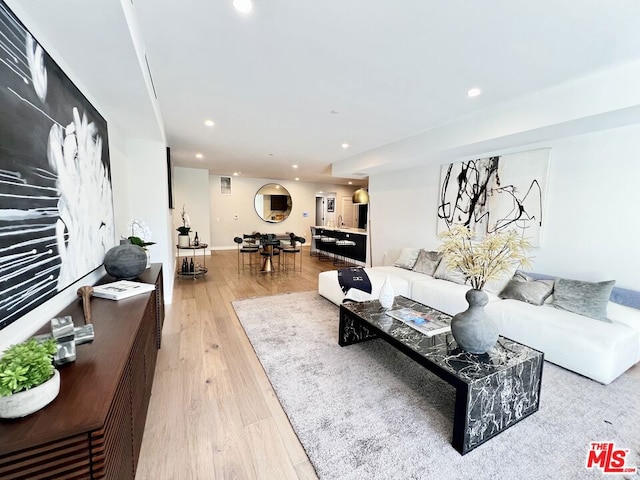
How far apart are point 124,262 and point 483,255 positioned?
9.28ft

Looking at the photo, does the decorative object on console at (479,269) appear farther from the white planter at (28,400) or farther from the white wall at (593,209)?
the white planter at (28,400)

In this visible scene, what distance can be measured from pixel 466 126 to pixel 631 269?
2371mm

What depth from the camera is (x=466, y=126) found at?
3611 millimetres

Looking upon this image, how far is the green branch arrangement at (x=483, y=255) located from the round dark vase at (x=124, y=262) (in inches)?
100

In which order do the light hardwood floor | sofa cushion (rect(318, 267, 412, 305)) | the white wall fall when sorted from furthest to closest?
sofa cushion (rect(318, 267, 412, 305)) → the white wall → the light hardwood floor

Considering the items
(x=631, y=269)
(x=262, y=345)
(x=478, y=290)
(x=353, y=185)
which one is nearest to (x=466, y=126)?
(x=631, y=269)

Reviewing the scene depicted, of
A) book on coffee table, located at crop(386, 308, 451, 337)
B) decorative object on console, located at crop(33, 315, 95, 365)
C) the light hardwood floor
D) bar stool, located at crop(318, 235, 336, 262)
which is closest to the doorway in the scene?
bar stool, located at crop(318, 235, 336, 262)

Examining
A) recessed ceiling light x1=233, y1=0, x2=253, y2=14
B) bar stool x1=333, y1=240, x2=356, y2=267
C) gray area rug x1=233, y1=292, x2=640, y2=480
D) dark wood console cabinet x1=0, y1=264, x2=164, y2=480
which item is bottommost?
gray area rug x1=233, y1=292, x2=640, y2=480

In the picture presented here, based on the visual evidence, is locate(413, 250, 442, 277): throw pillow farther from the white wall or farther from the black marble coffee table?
the black marble coffee table

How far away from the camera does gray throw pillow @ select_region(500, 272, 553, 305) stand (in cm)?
310

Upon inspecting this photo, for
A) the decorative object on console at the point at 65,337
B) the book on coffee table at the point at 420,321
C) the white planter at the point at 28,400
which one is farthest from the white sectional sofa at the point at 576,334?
the white planter at the point at 28,400

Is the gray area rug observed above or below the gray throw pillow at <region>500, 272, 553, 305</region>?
below

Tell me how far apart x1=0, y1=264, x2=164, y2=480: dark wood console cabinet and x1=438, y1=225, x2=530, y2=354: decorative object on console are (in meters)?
2.04

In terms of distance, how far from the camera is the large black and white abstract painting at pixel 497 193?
359 centimetres
